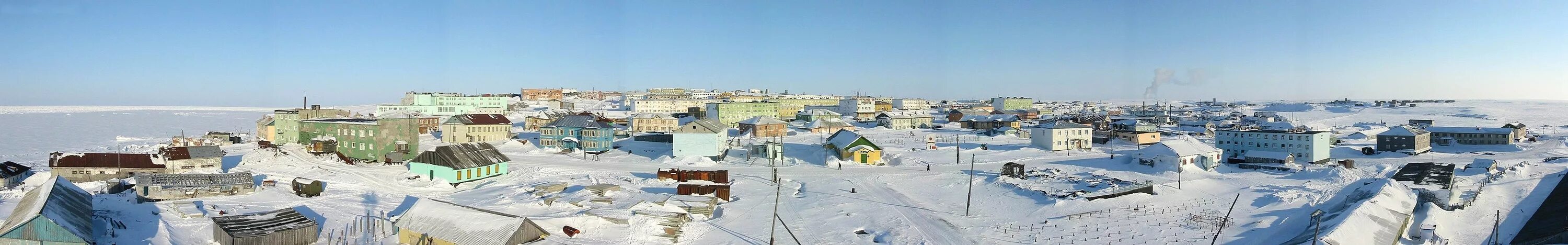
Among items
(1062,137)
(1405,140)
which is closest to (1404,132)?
(1405,140)

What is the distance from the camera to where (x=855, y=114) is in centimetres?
10806

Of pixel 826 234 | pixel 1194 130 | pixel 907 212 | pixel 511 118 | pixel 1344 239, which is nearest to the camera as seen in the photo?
pixel 1344 239

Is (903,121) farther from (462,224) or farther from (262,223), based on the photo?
(262,223)

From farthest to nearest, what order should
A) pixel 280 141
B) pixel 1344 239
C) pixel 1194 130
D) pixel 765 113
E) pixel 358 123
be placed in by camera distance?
pixel 765 113 < pixel 1194 130 < pixel 280 141 < pixel 358 123 < pixel 1344 239

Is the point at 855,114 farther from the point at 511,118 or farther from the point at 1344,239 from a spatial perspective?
the point at 1344,239

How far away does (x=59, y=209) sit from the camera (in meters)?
19.3

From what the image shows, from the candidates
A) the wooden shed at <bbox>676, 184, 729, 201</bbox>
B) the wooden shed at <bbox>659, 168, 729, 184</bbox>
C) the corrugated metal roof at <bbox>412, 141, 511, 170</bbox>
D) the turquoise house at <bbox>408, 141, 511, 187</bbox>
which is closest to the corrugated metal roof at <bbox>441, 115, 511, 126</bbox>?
the turquoise house at <bbox>408, 141, 511, 187</bbox>

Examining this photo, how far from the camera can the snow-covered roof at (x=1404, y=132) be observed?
180ft

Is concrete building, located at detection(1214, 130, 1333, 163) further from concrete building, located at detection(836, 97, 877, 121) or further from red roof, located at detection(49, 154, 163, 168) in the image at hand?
concrete building, located at detection(836, 97, 877, 121)

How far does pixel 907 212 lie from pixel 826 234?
519cm

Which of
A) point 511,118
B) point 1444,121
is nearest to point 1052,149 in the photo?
point 511,118

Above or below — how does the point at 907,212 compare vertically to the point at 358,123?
below

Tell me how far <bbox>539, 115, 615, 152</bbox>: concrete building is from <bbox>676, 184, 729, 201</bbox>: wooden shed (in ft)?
73.4

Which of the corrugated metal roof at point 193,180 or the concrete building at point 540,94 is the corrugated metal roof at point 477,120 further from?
the concrete building at point 540,94
